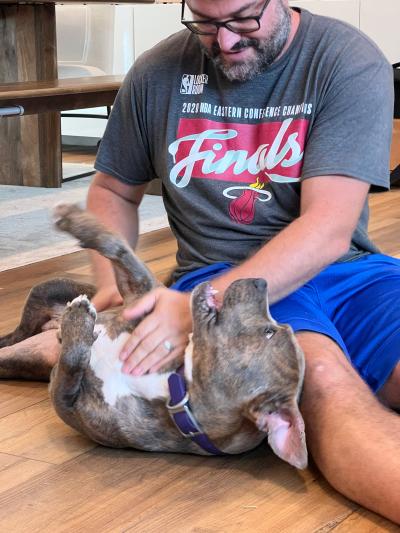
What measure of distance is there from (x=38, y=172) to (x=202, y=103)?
3.15m

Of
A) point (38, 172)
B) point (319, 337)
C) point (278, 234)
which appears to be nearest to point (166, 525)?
point (319, 337)

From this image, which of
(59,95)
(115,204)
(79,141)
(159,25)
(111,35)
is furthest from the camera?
(79,141)

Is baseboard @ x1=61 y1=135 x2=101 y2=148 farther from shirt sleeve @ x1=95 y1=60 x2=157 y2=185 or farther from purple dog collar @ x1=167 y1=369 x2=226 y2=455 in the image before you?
purple dog collar @ x1=167 y1=369 x2=226 y2=455

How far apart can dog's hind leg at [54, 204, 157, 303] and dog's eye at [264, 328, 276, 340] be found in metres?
0.32

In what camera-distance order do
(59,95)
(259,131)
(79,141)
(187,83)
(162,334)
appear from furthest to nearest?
(79,141)
(59,95)
(187,83)
(259,131)
(162,334)

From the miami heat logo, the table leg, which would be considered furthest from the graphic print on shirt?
the table leg

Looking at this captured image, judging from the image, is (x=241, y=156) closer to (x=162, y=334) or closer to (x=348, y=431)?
(x=162, y=334)

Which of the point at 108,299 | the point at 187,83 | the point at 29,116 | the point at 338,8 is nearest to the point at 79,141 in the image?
the point at 29,116

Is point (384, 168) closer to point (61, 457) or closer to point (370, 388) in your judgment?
A: point (370, 388)

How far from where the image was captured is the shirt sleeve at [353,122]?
1.91 m

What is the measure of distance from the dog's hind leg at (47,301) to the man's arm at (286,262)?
471mm

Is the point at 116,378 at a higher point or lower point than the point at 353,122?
lower

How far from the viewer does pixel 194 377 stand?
173cm

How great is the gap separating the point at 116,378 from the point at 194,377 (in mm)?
169
